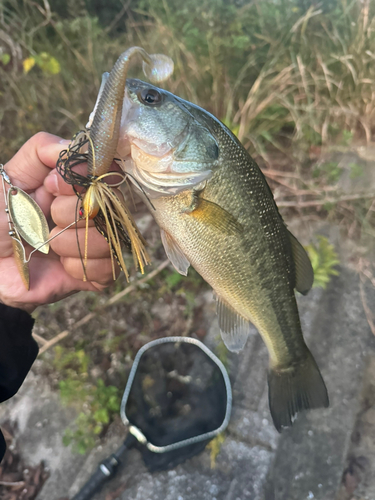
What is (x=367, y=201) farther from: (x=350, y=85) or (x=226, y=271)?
(x=226, y=271)

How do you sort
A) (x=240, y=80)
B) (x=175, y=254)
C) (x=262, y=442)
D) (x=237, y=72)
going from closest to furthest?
(x=175, y=254)
(x=262, y=442)
(x=240, y=80)
(x=237, y=72)

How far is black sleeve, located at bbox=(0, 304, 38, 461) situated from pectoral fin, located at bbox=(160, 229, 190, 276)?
Answer: 0.79 m

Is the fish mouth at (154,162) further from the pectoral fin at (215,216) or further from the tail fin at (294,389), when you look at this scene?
the tail fin at (294,389)

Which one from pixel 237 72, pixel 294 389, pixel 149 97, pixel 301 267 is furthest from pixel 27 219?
pixel 237 72

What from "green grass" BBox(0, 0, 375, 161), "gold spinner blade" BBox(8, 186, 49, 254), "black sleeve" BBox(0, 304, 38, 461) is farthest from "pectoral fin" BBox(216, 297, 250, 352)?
"green grass" BBox(0, 0, 375, 161)

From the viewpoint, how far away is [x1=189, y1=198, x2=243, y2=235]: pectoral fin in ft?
4.03

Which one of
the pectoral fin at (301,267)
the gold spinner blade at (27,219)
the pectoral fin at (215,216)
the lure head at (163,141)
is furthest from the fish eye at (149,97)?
the pectoral fin at (301,267)

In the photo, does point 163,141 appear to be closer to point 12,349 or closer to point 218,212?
point 218,212

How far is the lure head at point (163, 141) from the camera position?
1.11 m

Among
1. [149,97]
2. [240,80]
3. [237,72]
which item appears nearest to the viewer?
[149,97]

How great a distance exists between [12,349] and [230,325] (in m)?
1.06

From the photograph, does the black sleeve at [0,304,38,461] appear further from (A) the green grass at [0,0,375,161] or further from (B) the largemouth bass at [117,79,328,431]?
(A) the green grass at [0,0,375,161]

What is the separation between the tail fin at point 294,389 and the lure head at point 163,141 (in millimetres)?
1151

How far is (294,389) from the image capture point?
1.69 meters
